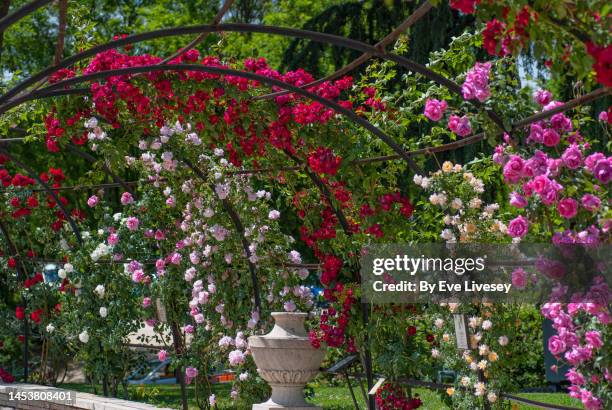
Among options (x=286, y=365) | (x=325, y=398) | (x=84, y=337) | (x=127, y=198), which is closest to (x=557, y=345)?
(x=286, y=365)

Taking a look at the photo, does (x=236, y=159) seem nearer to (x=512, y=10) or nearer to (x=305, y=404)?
(x=305, y=404)

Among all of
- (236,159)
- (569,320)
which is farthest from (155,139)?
(569,320)

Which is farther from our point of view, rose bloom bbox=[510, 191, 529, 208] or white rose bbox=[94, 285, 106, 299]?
white rose bbox=[94, 285, 106, 299]

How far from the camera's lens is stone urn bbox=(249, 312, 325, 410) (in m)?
5.99

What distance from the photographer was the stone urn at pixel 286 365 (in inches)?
236

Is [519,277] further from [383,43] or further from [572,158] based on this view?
[383,43]

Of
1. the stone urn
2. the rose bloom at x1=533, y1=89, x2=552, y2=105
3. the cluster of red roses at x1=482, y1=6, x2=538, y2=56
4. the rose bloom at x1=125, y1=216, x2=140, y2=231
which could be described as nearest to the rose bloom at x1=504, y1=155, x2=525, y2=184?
the rose bloom at x1=533, y1=89, x2=552, y2=105

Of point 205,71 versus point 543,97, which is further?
point 205,71

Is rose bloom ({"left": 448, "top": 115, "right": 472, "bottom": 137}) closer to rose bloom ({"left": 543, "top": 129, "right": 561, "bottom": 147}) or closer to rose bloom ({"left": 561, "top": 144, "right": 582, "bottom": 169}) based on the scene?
rose bloom ({"left": 543, "top": 129, "right": 561, "bottom": 147})

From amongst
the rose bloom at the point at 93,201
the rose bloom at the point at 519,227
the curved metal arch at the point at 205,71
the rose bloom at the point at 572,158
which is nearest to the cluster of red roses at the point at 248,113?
the curved metal arch at the point at 205,71

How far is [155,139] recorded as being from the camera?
24.3 feet

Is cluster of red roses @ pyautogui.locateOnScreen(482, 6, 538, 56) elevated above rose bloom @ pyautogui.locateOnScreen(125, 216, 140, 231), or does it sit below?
below

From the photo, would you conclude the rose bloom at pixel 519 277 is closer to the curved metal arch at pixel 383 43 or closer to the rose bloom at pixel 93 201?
the curved metal arch at pixel 383 43

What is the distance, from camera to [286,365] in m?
6.00
